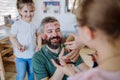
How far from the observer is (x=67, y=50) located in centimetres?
114

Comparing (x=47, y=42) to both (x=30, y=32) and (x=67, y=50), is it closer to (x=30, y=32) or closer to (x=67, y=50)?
(x=67, y=50)

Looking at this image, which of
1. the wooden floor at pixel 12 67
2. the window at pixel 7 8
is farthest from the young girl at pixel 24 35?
the window at pixel 7 8

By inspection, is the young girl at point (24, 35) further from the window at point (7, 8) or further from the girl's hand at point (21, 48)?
the window at point (7, 8)

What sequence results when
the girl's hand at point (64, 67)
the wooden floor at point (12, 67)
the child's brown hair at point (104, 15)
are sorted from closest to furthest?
1. the child's brown hair at point (104, 15)
2. the girl's hand at point (64, 67)
3. the wooden floor at point (12, 67)

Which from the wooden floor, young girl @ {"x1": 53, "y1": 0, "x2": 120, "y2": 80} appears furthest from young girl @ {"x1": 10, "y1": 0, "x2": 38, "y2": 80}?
young girl @ {"x1": 53, "y1": 0, "x2": 120, "y2": 80}

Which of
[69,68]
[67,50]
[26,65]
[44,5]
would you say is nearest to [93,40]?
[69,68]

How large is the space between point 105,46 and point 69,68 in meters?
0.47

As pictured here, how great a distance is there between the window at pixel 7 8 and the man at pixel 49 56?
2.30m

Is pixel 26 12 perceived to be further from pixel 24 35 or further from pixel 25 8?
pixel 24 35

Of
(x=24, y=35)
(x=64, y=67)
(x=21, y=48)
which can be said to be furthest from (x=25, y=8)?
(x=64, y=67)

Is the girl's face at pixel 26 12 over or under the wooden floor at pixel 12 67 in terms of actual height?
over

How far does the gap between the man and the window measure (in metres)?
2.30

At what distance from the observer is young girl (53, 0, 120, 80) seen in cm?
52

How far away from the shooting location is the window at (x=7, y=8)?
325 cm
